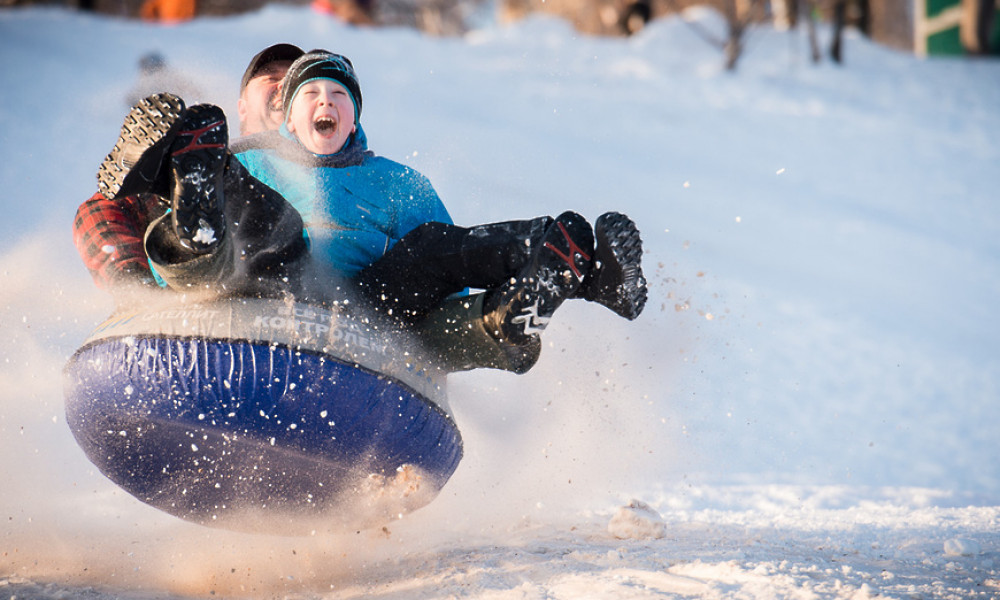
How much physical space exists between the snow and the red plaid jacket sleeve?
56cm

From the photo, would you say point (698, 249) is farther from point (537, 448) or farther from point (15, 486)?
point (15, 486)

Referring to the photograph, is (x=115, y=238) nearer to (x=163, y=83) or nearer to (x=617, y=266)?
(x=163, y=83)

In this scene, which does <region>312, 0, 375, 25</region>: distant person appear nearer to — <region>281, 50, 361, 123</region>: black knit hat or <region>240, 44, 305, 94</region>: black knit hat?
<region>240, 44, 305, 94</region>: black knit hat

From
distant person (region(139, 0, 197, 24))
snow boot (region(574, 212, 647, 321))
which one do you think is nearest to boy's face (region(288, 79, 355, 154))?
snow boot (region(574, 212, 647, 321))

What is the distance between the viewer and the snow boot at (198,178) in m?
2.08

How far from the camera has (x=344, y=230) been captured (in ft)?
8.75

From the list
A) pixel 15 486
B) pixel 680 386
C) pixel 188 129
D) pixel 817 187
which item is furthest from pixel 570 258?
pixel 817 187

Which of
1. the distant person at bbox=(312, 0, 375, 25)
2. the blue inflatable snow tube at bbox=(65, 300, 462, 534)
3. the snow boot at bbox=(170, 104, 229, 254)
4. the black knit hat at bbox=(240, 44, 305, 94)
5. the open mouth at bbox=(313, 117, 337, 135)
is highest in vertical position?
the distant person at bbox=(312, 0, 375, 25)

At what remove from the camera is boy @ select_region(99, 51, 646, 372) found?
83.5 inches

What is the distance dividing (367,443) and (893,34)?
17318mm

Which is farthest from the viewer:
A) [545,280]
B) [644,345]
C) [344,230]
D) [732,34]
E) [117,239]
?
[732,34]

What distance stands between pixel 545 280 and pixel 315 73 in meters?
1.05

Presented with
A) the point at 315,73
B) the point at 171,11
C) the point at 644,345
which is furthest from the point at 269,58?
the point at 171,11

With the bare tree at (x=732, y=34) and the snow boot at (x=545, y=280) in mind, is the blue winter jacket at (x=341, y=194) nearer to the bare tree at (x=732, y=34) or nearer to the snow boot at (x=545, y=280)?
the snow boot at (x=545, y=280)
